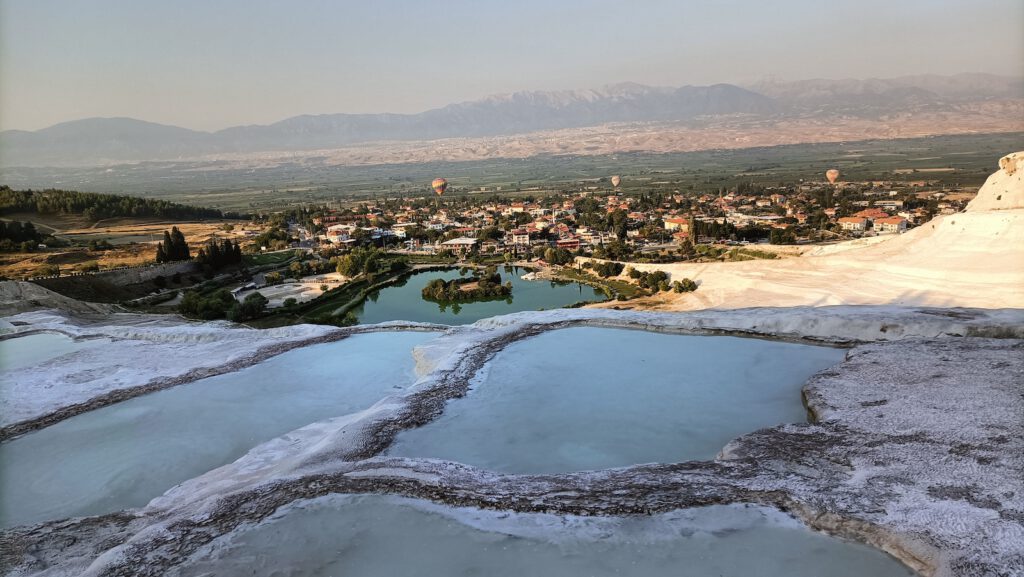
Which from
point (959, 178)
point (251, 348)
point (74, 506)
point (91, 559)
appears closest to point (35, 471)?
point (74, 506)

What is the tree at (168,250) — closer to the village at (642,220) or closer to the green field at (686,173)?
the village at (642,220)

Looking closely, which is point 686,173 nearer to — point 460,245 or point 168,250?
point 460,245

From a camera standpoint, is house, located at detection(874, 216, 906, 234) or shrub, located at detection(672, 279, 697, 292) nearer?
shrub, located at detection(672, 279, 697, 292)

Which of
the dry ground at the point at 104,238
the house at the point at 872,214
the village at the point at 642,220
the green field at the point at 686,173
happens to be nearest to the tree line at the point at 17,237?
the dry ground at the point at 104,238

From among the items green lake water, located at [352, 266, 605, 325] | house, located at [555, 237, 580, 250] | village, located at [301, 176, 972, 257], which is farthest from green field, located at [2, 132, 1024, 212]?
green lake water, located at [352, 266, 605, 325]

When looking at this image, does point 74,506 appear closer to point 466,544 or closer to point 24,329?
point 466,544

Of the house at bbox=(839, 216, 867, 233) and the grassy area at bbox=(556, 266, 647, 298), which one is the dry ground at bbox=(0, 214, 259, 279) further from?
the house at bbox=(839, 216, 867, 233)

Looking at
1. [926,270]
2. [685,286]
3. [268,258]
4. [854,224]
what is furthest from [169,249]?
[854,224]
